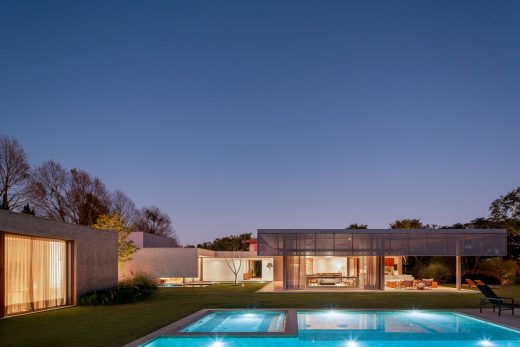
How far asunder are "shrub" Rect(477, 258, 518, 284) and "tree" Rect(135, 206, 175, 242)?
4259 centimetres

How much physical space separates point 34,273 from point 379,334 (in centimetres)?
993

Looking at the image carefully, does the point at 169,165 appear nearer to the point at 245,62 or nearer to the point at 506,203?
the point at 245,62

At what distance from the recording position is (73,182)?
50688 millimetres

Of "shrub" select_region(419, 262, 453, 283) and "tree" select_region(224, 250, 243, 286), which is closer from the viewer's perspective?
"shrub" select_region(419, 262, 453, 283)

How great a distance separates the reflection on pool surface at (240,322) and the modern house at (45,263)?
5158 mm

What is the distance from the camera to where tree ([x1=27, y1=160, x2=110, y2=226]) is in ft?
156

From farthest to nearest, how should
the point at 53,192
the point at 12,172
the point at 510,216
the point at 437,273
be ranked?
the point at 53,192
the point at 12,172
the point at 510,216
the point at 437,273

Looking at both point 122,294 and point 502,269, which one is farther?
point 502,269

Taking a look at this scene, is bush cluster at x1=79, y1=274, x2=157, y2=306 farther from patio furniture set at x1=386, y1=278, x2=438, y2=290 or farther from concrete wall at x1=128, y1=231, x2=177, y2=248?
concrete wall at x1=128, y1=231, x2=177, y2=248

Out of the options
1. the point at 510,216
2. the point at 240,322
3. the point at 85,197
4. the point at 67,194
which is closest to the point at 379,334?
the point at 240,322

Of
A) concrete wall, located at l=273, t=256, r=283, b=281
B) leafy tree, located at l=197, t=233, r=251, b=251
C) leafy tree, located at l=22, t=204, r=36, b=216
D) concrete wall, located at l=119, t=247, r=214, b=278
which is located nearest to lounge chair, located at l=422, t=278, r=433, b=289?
concrete wall, located at l=273, t=256, r=283, b=281

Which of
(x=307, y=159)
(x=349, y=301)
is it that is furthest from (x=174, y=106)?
(x=349, y=301)

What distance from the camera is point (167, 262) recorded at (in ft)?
119

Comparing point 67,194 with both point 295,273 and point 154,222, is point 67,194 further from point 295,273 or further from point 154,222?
point 295,273
